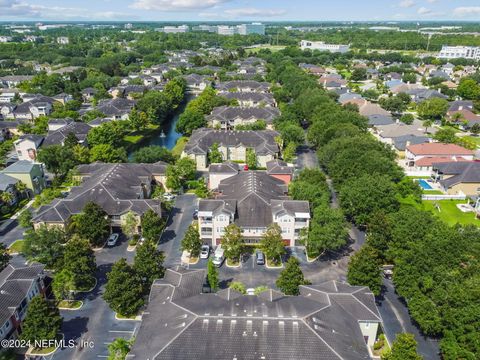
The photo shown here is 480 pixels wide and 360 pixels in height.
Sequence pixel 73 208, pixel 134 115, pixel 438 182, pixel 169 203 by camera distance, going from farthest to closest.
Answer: pixel 134 115 → pixel 438 182 → pixel 169 203 → pixel 73 208

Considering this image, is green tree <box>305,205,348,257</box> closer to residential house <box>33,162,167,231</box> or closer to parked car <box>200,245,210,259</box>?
parked car <box>200,245,210,259</box>

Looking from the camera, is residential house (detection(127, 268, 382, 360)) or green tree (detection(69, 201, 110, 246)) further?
green tree (detection(69, 201, 110, 246))

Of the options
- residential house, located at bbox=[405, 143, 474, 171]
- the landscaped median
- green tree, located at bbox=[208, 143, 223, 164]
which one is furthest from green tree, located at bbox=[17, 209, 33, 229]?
residential house, located at bbox=[405, 143, 474, 171]

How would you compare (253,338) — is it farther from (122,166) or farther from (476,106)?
(476,106)

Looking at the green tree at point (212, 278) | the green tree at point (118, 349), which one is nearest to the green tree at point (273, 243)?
the green tree at point (212, 278)

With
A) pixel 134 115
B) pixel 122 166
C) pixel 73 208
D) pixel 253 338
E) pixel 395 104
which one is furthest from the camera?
pixel 395 104

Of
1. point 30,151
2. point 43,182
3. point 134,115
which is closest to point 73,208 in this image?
point 43,182

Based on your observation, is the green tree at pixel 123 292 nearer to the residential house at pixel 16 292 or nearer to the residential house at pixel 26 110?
the residential house at pixel 16 292
